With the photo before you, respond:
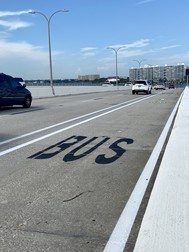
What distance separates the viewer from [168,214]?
416 centimetres

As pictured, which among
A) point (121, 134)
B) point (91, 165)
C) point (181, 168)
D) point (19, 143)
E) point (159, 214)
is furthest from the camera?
point (121, 134)

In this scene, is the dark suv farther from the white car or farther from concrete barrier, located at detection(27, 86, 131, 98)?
→ the white car

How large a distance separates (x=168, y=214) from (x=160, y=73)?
16664cm

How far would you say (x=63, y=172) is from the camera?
6.53m

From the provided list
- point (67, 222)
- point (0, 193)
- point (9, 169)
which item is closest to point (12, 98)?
point (9, 169)

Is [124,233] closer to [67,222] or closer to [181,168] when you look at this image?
[67,222]

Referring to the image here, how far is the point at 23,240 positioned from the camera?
3850 mm

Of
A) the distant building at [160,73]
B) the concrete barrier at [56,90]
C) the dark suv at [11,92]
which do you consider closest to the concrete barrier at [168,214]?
the dark suv at [11,92]

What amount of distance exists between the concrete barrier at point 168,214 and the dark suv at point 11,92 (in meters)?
13.5

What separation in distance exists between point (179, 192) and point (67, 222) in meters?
1.52

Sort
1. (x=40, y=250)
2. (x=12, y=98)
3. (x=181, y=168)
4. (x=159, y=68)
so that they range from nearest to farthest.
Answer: (x=40, y=250), (x=181, y=168), (x=12, y=98), (x=159, y=68)

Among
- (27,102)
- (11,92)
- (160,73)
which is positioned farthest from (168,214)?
(160,73)

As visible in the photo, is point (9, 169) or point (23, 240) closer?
point (23, 240)

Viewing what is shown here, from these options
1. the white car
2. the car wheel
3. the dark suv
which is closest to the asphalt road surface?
the dark suv
